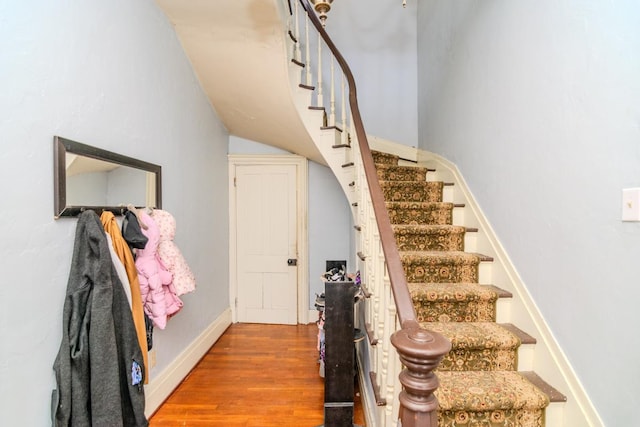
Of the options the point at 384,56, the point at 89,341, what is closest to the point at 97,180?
the point at 89,341

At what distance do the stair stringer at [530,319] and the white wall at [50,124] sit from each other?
86.2 inches

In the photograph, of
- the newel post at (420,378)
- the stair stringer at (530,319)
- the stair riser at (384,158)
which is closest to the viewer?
the newel post at (420,378)

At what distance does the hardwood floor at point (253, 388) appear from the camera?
2005 millimetres

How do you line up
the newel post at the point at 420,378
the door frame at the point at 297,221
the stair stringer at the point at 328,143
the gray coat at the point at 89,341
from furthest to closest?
the door frame at the point at 297,221 < the stair stringer at the point at 328,143 < the gray coat at the point at 89,341 < the newel post at the point at 420,378

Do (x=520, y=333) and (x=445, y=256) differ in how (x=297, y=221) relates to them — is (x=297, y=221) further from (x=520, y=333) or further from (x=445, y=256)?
(x=520, y=333)

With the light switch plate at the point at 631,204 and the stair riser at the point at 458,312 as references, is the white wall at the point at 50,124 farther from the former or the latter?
the light switch plate at the point at 631,204

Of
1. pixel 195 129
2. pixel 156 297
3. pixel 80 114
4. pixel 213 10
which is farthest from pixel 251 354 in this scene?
pixel 213 10

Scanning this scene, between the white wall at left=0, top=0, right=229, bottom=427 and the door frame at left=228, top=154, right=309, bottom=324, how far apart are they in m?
1.37

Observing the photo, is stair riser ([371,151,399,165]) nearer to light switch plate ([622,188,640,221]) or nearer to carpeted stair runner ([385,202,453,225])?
carpeted stair runner ([385,202,453,225])

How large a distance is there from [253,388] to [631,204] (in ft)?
7.97

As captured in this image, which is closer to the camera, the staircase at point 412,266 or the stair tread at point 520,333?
the staircase at point 412,266

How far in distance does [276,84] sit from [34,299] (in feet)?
6.66

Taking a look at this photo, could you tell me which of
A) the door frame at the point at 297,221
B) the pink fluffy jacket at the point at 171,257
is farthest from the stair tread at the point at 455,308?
the door frame at the point at 297,221

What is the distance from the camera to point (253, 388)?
233 centimetres
